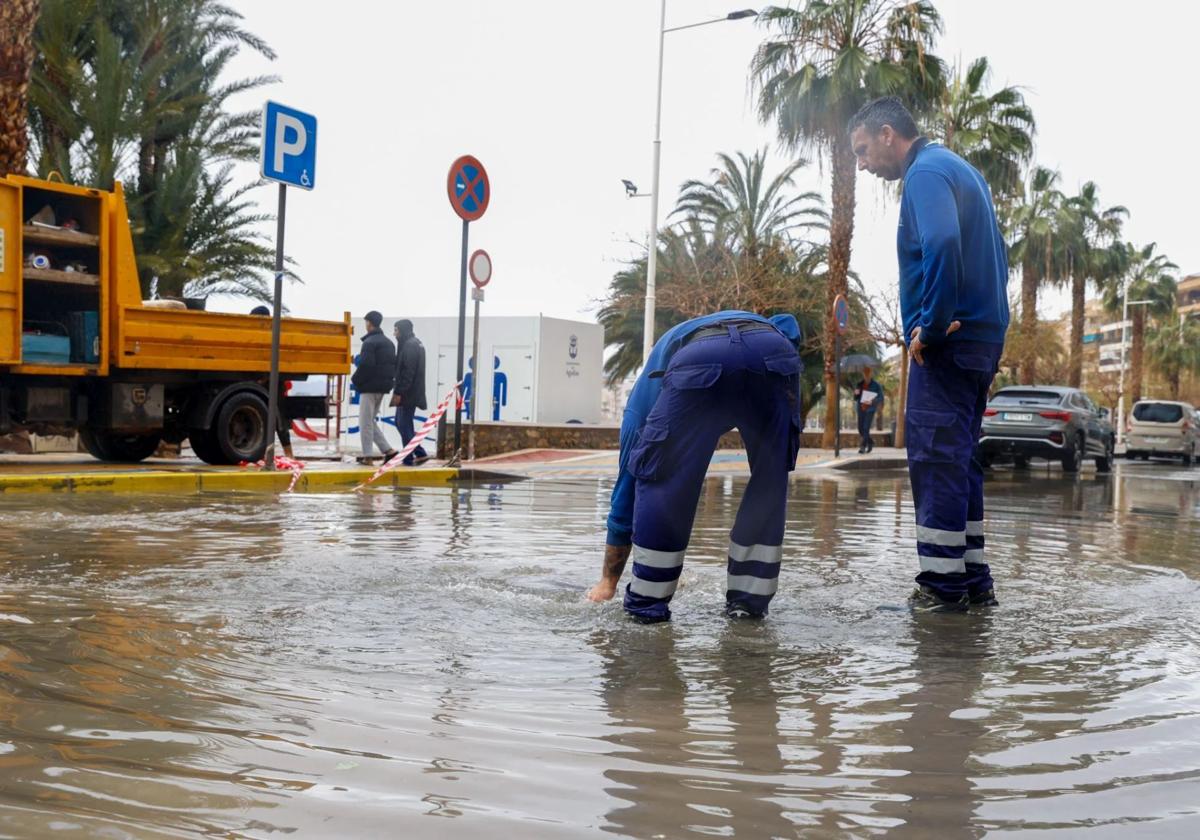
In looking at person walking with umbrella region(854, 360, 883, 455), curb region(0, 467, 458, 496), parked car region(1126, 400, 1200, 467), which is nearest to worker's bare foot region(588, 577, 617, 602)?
curb region(0, 467, 458, 496)

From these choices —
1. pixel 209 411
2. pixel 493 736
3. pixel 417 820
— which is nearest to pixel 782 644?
pixel 493 736

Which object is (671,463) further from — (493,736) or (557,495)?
(557,495)

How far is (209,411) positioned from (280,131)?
12.0ft

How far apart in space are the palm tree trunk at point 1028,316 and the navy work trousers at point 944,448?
3483 centimetres

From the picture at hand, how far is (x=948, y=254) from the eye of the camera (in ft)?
16.2

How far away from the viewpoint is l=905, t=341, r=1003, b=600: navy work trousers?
5016 millimetres

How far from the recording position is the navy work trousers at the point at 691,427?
4.41 m

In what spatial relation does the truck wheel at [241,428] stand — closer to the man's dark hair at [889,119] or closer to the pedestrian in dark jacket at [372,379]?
the pedestrian in dark jacket at [372,379]

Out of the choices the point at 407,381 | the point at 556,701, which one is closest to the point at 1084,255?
the point at 407,381

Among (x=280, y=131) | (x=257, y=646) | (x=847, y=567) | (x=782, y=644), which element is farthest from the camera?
(x=280, y=131)

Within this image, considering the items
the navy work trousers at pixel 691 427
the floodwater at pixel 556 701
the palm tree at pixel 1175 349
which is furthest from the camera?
the palm tree at pixel 1175 349

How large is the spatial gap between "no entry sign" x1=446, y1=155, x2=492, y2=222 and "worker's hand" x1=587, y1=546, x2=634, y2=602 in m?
8.79

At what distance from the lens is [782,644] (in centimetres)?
428

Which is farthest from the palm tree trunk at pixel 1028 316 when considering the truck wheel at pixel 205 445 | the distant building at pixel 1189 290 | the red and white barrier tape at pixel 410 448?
the distant building at pixel 1189 290
